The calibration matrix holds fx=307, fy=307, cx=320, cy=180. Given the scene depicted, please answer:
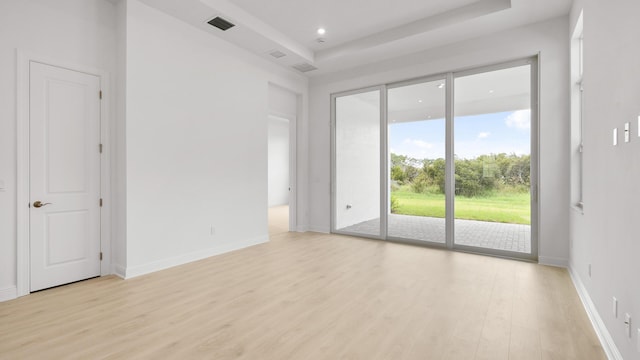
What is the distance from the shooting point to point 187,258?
14.2 ft

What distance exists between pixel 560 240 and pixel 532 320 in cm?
216

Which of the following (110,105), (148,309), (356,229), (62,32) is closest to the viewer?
(148,309)

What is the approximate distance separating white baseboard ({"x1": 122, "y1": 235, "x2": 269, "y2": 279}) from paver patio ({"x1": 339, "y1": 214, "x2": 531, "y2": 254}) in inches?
92.4

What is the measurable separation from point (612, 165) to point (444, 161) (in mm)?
3026

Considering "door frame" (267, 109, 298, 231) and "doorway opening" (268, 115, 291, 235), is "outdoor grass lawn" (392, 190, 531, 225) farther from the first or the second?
"doorway opening" (268, 115, 291, 235)

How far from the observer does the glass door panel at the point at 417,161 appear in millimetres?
5160

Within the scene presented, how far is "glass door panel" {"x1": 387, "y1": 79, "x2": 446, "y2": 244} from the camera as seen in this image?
516cm

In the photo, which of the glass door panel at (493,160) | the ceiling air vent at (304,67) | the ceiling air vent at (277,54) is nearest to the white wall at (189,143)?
the ceiling air vent at (277,54)

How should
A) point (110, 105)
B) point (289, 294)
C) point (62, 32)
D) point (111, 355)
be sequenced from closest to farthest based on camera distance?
1. point (111, 355)
2. point (289, 294)
3. point (62, 32)
4. point (110, 105)

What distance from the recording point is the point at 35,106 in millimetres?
3238

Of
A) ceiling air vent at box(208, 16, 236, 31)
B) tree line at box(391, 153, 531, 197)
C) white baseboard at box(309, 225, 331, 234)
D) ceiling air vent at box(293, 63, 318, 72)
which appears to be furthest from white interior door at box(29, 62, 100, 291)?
tree line at box(391, 153, 531, 197)

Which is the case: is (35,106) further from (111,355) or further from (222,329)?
(222,329)

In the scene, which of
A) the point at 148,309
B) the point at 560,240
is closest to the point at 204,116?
the point at 148,309

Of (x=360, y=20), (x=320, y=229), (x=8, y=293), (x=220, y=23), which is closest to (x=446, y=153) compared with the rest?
(x=360, y=20)
